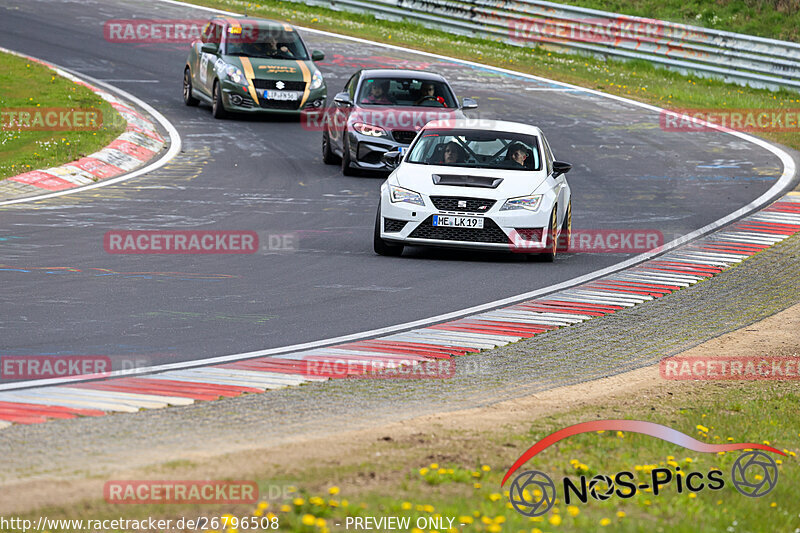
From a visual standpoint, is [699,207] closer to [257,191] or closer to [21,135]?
[257,191]

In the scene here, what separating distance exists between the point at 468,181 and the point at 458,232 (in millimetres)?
647

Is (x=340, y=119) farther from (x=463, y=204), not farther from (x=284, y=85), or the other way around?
(x=463, y=204)

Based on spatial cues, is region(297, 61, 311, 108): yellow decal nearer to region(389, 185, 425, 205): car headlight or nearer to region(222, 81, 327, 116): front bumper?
region(222, 81, 327, 116): front bumper

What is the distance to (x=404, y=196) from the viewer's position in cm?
1348

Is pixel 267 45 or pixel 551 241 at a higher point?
pixel 267 45

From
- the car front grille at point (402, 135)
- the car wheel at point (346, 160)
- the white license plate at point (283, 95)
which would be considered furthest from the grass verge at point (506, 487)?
the white license plate at point (283, 95)

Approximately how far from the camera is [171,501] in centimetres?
561

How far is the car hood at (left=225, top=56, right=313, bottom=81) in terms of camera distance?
23281mm

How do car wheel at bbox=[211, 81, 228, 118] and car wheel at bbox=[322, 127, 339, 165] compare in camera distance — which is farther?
car wheel at bbox=[211, 81, 228, 118]
